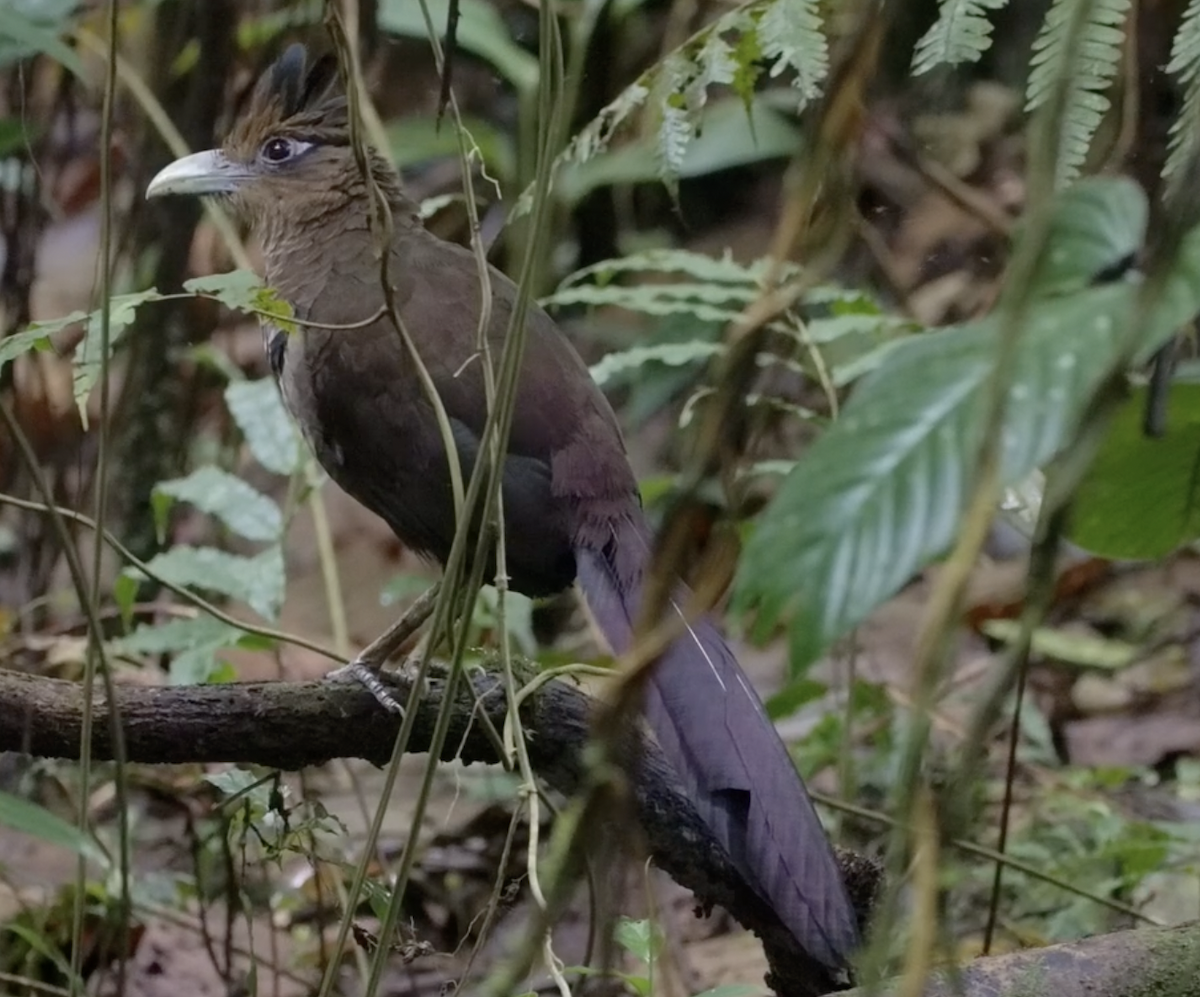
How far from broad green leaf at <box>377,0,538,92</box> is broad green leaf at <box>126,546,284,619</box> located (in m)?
1.79

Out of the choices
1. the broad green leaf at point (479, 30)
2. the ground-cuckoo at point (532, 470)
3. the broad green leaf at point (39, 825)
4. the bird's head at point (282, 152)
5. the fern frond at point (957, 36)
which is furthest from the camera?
the broad green leaf at point (479, 30)

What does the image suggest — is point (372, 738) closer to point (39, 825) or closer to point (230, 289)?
point (230, 289)

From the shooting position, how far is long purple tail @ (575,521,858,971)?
175 centimetres

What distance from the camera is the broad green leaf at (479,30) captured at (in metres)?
4.23

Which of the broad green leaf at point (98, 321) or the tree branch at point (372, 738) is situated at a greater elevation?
the broad green leaf at point (98, 321)

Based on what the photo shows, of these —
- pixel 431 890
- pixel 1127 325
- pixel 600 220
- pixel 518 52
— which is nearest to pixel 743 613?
pixel 1127 325

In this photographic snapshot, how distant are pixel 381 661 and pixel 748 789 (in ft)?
2.11

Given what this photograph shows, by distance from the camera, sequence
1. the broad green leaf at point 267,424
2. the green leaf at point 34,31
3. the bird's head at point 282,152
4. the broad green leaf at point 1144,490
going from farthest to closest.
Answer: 1. the broad green leaf at point 267,424
2. the bird's head at point 282,152
3. the broad green leaf at point 1144,490
4. the green leaf at point 34,31

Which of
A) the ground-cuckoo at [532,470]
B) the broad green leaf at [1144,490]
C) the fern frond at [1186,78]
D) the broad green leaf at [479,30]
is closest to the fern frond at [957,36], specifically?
the fern frond at [1186,78]

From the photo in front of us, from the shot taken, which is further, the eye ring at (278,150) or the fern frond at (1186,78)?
the eye ring at (278,150)

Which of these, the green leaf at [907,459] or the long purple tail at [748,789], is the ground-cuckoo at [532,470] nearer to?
the long purple tail at [748,789]

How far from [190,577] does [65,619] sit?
1.35 metres

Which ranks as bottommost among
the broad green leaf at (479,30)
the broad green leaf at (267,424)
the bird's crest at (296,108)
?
the broad green leaf at (267,424)

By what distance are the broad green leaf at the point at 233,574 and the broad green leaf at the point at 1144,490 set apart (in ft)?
5.33
